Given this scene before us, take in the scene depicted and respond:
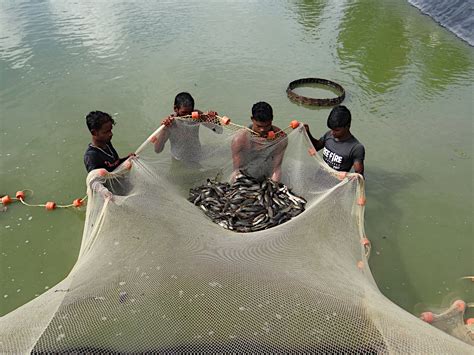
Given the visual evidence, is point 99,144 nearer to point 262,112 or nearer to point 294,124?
point 262,112

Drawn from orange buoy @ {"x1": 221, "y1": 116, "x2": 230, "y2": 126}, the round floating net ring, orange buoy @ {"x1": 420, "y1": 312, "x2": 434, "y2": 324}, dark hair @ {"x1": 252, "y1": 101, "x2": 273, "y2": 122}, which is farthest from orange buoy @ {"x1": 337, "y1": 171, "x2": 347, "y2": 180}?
the round floating net ring

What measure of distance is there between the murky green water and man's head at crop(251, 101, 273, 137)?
220 centimetres

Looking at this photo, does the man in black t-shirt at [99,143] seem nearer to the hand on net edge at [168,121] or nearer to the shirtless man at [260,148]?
the hand on net edge at [168,121]

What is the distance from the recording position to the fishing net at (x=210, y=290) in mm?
2756

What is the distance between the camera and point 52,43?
38.1 ft

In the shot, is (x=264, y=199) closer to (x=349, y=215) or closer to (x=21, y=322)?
(x=349, y=215)

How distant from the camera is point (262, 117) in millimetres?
4758

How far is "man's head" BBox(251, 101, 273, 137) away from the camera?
474 centimetres

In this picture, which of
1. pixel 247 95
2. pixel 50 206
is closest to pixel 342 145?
pixel 50 206

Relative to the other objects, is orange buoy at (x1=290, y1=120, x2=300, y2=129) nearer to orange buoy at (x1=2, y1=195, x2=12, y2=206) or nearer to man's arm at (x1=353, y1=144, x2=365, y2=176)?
man's arm at (x1=353, y1=144, x2=365, y2=176)

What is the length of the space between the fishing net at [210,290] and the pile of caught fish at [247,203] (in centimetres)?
54

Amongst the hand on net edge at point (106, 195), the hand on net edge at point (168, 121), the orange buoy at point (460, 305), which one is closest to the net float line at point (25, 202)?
the hand on net edge at point (168, 121)

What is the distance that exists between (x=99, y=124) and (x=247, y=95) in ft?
16.9

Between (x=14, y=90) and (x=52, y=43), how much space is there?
10.5 ft
